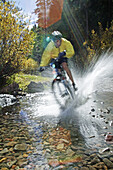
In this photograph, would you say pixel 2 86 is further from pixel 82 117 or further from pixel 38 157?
pixel 38 157

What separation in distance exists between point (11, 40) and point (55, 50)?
268cm

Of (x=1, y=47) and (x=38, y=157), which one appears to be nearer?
(x=38, y=157)

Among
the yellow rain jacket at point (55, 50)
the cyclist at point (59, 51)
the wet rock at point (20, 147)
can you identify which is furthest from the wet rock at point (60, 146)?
the yellow rain jacket at point (55, 50)

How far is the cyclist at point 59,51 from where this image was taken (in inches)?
224

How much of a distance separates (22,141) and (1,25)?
5.34 metres

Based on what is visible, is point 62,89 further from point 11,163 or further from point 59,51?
point 11,163

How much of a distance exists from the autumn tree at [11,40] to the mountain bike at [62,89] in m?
2.77

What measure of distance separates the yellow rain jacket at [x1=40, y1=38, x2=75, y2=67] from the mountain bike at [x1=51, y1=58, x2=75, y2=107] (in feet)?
1.10

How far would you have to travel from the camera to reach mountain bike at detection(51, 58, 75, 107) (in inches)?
236

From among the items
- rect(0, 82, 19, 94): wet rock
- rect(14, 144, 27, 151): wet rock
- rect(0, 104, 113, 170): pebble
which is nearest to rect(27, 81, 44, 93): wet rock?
rect(0, 82, 19, 94): wet rock

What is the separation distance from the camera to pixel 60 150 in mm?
2836

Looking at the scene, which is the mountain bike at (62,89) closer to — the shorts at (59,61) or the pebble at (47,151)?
the shorts at (59,61)

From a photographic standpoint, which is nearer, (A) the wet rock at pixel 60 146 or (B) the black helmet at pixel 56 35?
(A) the wet rock at pixel 60 146

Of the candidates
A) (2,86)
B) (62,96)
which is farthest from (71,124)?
(2,86)
